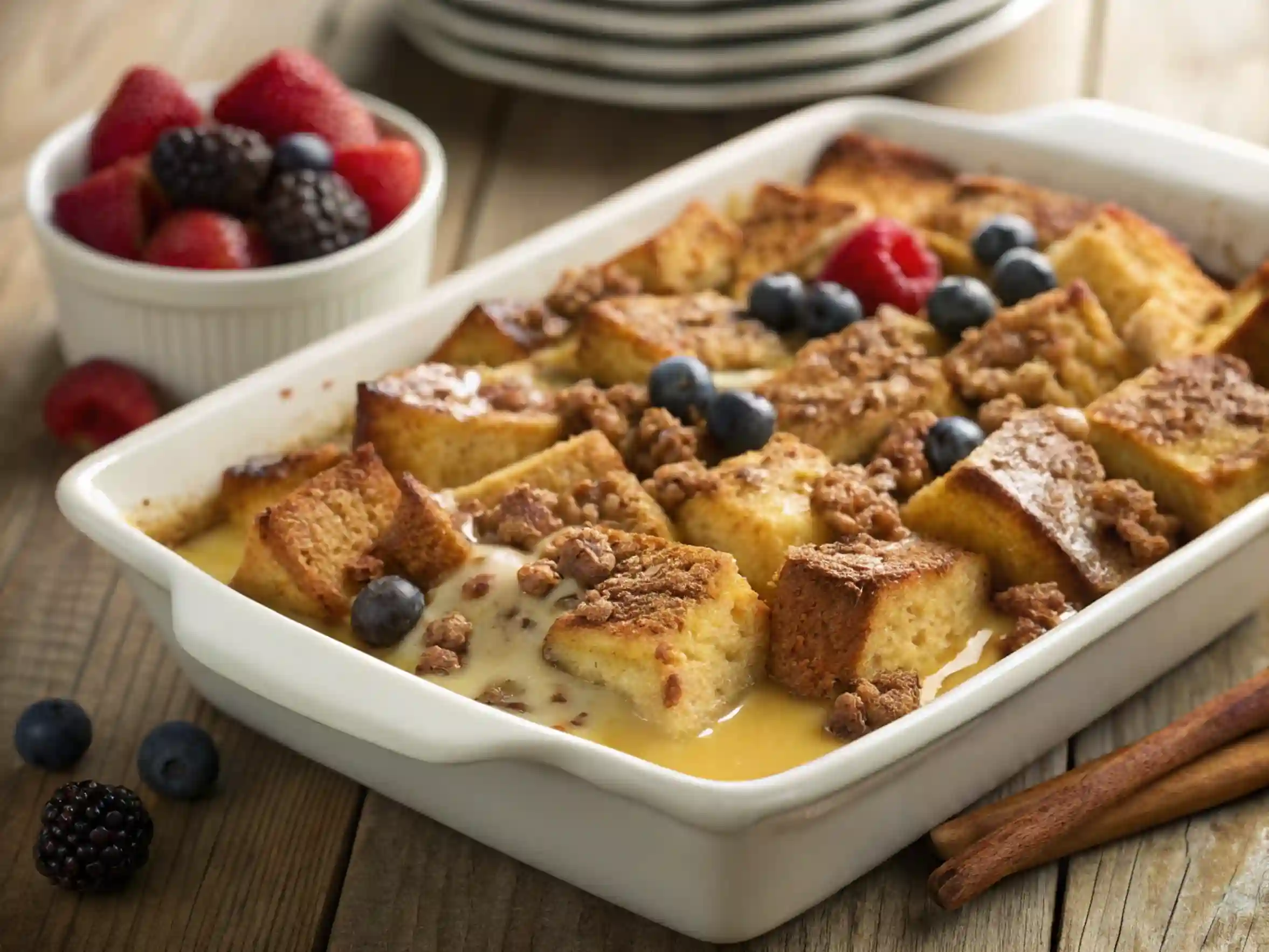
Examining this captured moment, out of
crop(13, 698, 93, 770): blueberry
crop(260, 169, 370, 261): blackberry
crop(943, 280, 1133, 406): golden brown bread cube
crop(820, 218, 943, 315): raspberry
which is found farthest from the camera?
crop(260, 169, 370, 261): blackberry

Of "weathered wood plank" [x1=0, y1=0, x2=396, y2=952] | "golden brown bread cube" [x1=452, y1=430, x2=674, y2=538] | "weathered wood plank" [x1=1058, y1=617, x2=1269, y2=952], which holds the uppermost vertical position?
"golden brown bread cube" [x1=452, y1=430, x2=674, y2=538]

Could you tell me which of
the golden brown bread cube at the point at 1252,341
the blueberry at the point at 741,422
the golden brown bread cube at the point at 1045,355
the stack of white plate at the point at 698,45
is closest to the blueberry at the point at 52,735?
the blueberry at the point at 741,422

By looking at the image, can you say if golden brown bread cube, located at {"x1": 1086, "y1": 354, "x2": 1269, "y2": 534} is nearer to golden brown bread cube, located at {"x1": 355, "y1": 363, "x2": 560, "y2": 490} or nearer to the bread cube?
the bread cube

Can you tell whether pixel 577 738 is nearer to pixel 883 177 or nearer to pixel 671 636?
pixel 671 636

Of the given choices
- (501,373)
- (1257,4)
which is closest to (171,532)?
(501,373)

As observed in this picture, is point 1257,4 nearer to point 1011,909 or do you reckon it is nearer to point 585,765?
point 1011,909

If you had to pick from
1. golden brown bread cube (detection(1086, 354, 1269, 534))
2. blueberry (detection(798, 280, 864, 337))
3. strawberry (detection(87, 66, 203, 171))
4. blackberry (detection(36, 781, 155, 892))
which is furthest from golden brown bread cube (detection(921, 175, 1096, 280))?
blackberry (detection(36, 781, 155, 892))
